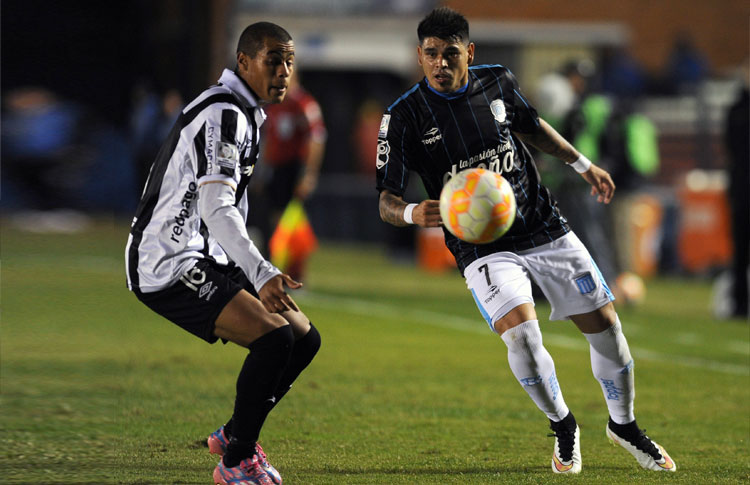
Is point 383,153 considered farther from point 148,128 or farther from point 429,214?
point 148,128

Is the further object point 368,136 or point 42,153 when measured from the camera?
point 42,153

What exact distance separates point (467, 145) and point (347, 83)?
2326 centimetres

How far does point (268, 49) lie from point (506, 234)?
5.08 ft

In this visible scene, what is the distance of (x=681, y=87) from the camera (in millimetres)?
24219

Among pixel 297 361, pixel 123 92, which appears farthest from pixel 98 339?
pixel 123 92

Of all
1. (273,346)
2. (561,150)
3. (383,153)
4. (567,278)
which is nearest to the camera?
(273,346)

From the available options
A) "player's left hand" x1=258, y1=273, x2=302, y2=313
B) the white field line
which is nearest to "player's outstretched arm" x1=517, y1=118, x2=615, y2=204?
"player's left hand" x1=258, y1=273, x2=302, y2=313

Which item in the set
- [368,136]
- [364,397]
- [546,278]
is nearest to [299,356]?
[546,278]

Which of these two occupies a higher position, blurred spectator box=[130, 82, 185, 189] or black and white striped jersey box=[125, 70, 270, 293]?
black and white striped jersey box=[125, 70, 270, 293]

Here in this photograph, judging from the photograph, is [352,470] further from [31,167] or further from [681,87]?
[31,167]

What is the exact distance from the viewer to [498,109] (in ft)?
21.4

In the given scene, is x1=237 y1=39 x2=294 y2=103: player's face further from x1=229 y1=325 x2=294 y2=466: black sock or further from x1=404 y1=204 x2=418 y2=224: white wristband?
x1=229 y1=325 x2=294 y2=466: black sock

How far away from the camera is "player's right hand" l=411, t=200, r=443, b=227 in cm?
592

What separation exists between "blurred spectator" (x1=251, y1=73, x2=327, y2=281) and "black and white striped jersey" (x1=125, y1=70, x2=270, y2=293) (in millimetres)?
8125
